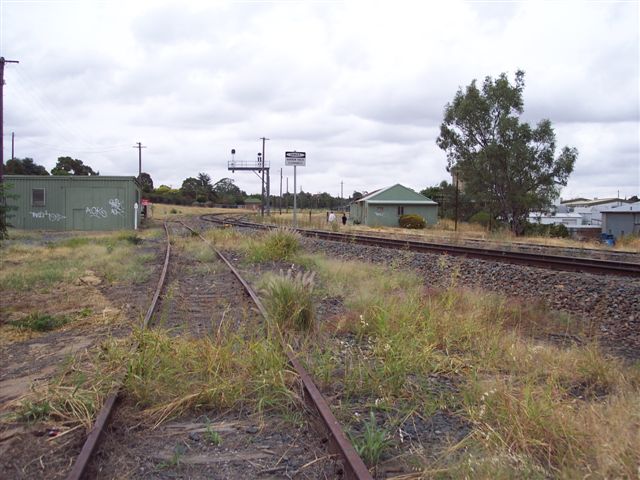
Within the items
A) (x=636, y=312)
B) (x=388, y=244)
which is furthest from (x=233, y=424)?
(x=388, y=244)

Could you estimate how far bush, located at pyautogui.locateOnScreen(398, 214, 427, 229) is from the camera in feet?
180

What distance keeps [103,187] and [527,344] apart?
3776cm

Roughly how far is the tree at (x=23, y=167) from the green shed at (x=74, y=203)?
120 ft

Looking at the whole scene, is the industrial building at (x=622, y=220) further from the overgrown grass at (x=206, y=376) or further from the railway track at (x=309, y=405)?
the overgrown grass at (x=206, y=376)

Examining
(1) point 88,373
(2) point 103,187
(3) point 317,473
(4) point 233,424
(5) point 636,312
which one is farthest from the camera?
(2) point 103,187

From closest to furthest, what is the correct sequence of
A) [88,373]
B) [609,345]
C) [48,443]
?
[48,443] → [88,373] → [609,345]

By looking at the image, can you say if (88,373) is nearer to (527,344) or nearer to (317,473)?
(317,473)

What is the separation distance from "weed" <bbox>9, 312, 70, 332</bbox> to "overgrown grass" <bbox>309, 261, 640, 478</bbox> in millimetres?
4289

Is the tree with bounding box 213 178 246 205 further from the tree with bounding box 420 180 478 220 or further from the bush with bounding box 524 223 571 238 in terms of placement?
the bush with bounding box 524 223 571 238

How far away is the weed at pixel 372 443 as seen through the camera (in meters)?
3.59

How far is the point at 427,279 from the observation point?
12.8m

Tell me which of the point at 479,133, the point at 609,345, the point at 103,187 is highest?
the point at 479,133

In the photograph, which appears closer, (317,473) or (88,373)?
(317,473)

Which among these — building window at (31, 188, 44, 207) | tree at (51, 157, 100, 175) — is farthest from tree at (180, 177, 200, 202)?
building window at (31, 188, 44, 207)
